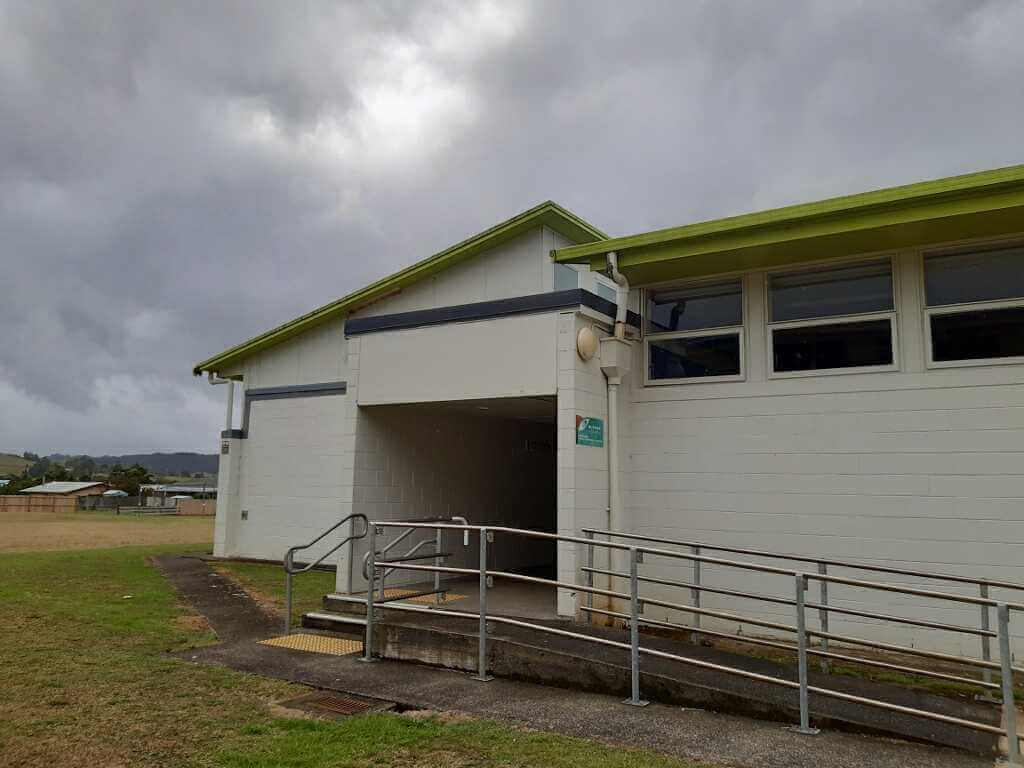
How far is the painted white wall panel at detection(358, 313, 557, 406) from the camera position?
25.4 ft

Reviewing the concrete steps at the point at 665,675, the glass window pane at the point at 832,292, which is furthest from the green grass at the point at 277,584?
the glass window pane at the point at 832,292

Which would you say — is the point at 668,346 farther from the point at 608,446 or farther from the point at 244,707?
the point at 244,707

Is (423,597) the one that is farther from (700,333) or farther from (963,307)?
(963,307)

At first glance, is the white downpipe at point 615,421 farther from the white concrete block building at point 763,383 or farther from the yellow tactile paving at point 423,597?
the yellow tactile paving at point 423,597

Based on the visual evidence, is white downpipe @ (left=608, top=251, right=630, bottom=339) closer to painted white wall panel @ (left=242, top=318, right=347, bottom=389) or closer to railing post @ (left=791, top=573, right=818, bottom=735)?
railing post @ (left=791, top=573, right=818, bottom=735)

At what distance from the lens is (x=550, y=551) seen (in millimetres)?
12781

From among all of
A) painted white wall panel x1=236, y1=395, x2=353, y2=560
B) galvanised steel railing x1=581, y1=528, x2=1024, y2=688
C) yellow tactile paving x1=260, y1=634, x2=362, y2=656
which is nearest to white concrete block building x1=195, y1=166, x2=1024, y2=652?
galvanised steel railing x1=581, y1=528, x2=1024, y2=688

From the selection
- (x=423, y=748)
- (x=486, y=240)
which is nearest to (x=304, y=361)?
(x=486, y=240)

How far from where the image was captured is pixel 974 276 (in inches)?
278

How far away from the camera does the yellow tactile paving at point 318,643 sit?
6.93 meters

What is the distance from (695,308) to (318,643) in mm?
5203

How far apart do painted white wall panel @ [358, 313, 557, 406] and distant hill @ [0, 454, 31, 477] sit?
552ft

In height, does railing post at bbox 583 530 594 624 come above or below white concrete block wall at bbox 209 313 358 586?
below

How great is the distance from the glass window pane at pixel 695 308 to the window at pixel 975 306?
1821 mm
